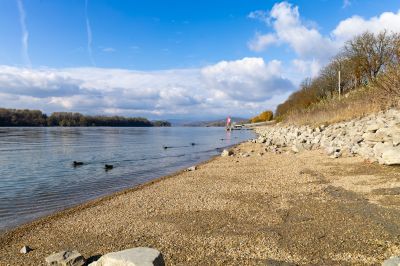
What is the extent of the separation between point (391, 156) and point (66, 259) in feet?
41.9

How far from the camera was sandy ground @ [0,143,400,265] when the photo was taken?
7.10m

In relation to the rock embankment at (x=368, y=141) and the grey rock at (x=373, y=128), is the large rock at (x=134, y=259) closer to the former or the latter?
the rock embankment at (x=368, y=141)

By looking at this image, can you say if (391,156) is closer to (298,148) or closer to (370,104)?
(298,148)

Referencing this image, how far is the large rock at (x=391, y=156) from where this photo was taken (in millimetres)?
13306

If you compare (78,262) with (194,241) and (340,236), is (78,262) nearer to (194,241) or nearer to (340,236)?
(194,241)

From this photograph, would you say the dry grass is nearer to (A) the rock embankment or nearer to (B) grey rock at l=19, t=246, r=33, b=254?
(A) the rock embankment

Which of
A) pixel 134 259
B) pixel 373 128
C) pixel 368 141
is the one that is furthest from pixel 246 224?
pixel 373 128

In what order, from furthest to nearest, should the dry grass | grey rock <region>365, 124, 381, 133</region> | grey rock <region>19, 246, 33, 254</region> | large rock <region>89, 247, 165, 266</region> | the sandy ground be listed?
the dry grass
grey rock <region>365, 124, 381, 133</region>
grey rock <region>19, 246, 33, 254</region>
the sandy ground
large rock <region>89, 247, 165, 266</region>

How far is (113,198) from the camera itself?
14344mm

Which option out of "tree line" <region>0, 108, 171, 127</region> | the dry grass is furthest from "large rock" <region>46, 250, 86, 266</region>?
"tree line" <region>0, 108, 171, 127</region>

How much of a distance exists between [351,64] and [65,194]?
5055 centimetres

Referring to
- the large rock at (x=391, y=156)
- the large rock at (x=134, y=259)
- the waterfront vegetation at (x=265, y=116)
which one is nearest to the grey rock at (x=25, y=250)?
the large rock at (x=134, y=259)

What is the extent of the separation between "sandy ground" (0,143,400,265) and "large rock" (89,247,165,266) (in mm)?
1632

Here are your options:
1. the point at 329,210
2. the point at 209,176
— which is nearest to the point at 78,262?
the point at 329,210
